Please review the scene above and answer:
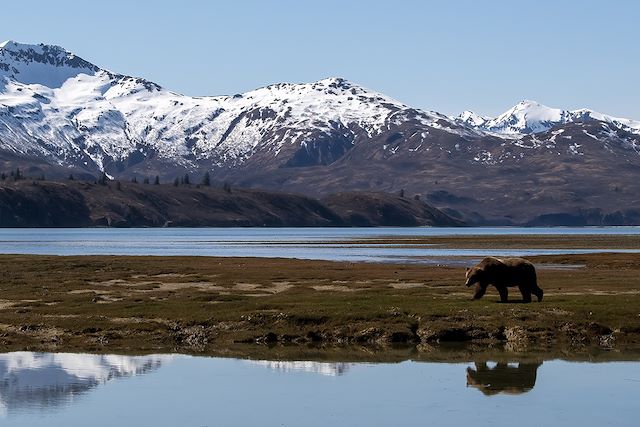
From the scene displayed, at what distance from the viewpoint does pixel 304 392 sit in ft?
121

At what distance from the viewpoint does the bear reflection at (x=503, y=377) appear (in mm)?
36969

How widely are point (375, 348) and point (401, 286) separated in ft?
81.5

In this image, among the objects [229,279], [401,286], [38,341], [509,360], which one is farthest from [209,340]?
[229,279]

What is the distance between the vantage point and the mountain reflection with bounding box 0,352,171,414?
3481 centimetres

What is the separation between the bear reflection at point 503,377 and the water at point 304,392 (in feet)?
0.13

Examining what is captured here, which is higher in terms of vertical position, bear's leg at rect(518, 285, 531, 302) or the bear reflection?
bear's leg at rect(518, 285, 531, 302)

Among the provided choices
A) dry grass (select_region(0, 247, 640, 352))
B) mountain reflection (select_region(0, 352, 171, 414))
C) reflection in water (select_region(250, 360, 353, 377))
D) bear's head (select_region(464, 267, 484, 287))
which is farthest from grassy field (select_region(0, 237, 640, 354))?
reflection in water (select_region(250, 360, 353, 377))

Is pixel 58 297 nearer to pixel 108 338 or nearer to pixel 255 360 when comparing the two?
pixel 108 338

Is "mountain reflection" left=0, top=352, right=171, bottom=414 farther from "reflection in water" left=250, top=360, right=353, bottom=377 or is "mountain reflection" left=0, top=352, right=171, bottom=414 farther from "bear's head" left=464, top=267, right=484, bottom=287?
"bear's head" left=464, top=267, right=484, bottom=287

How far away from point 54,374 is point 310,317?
1482cm

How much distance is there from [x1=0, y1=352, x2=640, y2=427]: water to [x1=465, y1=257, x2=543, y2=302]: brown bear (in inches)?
469

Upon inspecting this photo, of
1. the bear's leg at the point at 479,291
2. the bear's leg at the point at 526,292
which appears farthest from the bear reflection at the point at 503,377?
the bear's leg at the point at 479,291

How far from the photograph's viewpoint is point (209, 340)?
48.0 meters

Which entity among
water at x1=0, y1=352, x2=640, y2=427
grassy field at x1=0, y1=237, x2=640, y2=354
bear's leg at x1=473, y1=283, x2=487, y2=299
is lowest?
water at x1=0, y1=352, x2=640, y2=427
